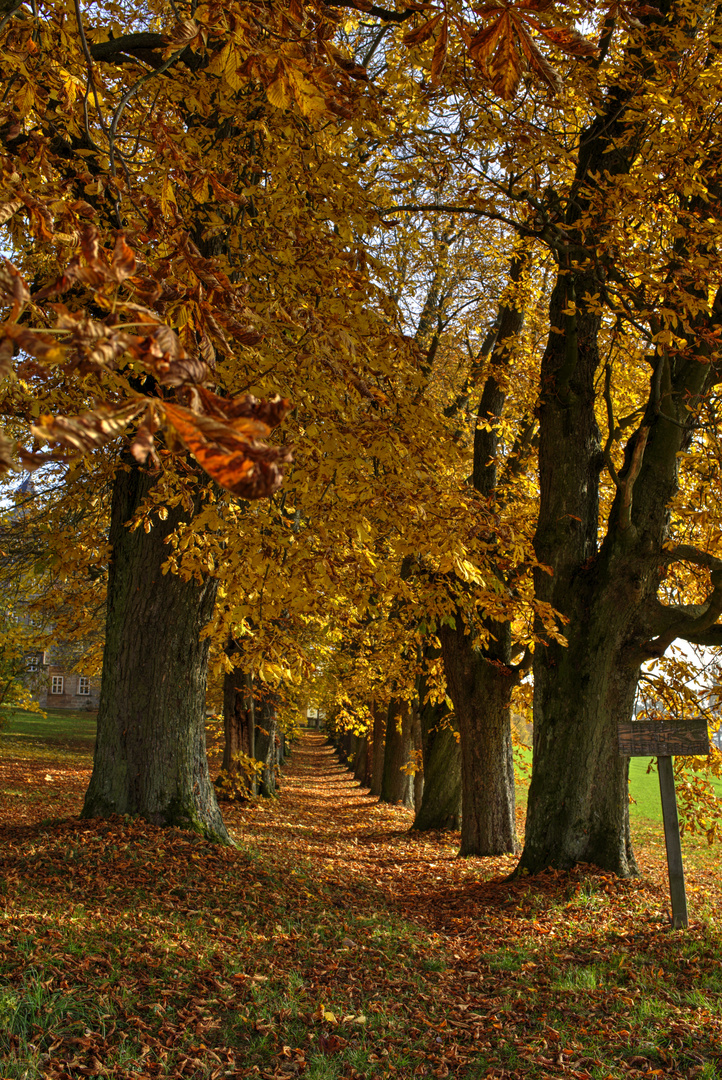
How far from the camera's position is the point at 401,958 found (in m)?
4.88

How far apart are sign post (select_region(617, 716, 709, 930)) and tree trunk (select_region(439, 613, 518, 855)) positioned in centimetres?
303

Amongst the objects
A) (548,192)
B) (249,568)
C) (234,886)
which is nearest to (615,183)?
(548,192)

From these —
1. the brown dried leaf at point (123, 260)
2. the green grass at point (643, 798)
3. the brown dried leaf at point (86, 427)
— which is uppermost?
the brown dried leaf at point (123, 260)

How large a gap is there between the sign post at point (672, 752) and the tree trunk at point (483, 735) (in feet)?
9.95

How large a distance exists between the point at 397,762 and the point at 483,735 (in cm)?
980

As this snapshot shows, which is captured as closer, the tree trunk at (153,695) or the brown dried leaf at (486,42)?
the brown dried leaf at (486,42)

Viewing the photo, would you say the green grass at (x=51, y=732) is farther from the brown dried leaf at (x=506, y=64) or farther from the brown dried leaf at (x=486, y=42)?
the brown dried leaf at (x=486, y=42)

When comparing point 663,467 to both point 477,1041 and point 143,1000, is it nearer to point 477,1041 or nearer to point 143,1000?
point 477,1041

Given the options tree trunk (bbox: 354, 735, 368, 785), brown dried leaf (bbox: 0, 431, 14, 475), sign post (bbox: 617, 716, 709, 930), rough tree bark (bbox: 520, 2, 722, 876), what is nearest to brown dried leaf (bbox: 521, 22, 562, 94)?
brown dried leaf (bbox: 0, 431, 14, 475)

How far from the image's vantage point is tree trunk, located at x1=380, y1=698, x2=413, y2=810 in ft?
59.5

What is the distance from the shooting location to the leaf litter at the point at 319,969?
3.33m

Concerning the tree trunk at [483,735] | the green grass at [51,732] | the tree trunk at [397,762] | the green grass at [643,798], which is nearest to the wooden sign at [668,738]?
the tree trunk at [483,735]

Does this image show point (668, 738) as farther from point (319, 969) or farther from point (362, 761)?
point (362, 761)

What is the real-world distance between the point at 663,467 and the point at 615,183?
251cm
